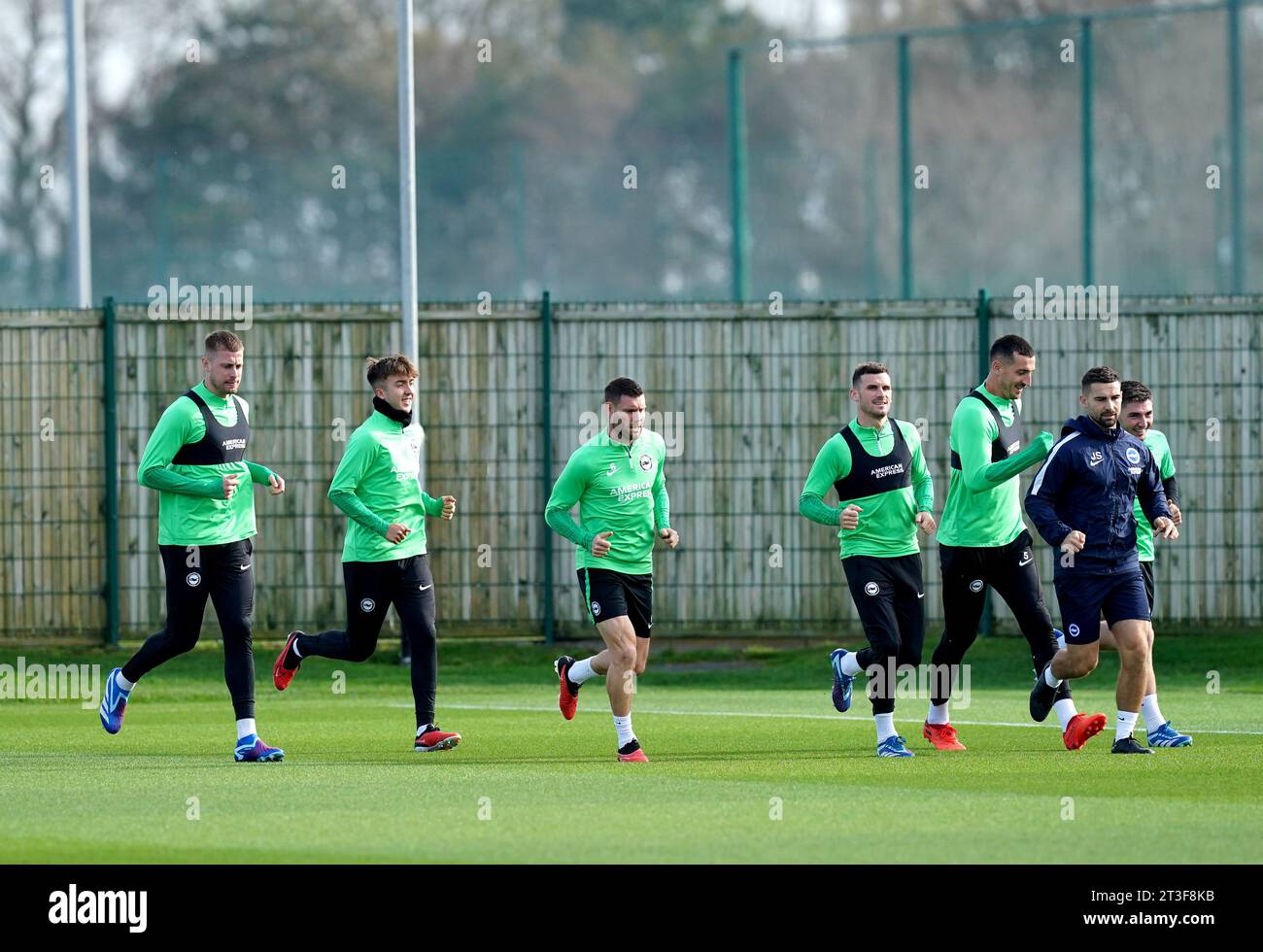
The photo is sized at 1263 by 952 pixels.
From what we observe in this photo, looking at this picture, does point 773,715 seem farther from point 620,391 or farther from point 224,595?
point 224,595

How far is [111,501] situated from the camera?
1734cm

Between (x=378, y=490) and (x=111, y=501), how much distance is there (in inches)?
256

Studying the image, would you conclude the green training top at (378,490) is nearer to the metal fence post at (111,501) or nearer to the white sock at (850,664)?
the white sock at (850,664)

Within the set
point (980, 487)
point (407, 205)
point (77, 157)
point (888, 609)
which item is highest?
point (77, 157)

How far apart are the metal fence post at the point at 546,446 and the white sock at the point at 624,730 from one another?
21.2 ft

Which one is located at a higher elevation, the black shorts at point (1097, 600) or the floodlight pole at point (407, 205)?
the floodlight pole at point (407, 205)

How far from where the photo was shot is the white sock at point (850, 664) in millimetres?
11587

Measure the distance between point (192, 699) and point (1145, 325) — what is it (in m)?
8.43

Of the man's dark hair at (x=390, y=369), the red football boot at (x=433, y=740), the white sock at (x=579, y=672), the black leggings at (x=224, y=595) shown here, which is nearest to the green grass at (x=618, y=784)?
the red football boot at (x=433, y=740)

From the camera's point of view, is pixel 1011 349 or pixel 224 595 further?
pixel 1011 349

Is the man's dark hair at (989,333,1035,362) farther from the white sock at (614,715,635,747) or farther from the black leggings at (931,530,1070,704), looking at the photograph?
the white sock at (614,715,635,747)

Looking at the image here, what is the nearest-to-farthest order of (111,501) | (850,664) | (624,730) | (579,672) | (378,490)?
(624,730) → (378,490) → (850,664) → (579,672) → (111,501)

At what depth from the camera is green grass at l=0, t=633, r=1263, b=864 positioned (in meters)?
8.01

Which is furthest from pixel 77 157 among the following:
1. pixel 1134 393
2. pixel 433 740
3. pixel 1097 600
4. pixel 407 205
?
pixel 1097 600
